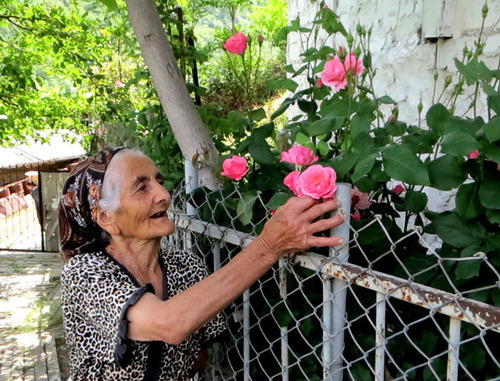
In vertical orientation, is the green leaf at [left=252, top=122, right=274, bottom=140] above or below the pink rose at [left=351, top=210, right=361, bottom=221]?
above

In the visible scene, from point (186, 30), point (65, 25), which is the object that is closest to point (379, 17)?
point (186, 30)

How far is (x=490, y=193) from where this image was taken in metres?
1.00

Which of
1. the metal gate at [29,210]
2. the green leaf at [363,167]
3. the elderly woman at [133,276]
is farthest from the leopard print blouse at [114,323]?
the metal gate at [29,210]

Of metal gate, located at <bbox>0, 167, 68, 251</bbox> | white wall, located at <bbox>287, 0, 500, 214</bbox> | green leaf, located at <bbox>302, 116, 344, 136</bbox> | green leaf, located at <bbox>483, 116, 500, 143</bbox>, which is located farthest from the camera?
metal gate, located at <bbox>0, 167, 68, 251</bbox>

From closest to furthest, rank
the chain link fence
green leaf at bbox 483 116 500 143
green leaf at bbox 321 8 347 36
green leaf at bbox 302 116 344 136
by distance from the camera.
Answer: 1. green leaf at bbox 483 116 500 143
2. the chain link fence
3. green leaf at bbox 302 116 344 136
4. green leaf at bbox 321 8 347 36

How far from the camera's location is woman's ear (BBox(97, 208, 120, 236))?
5.12 ft

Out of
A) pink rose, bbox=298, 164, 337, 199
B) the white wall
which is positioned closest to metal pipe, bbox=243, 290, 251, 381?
pink rose, bbox=298, 164, 337, 199

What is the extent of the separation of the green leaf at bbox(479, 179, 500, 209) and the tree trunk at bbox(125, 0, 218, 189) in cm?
117

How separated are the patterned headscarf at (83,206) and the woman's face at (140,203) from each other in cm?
8

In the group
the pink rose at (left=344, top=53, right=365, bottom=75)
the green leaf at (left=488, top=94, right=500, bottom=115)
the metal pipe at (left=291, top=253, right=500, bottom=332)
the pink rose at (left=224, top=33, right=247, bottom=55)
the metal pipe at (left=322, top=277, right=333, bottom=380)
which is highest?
the pink rose at (left=224, top=33, right=247, bottom=55)

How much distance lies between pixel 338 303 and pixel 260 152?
1.63 ft

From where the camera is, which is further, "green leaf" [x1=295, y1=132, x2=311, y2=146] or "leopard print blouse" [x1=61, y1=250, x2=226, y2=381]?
"leopard print blouse" [x1=61, y1=250, x2=226, y2=381]

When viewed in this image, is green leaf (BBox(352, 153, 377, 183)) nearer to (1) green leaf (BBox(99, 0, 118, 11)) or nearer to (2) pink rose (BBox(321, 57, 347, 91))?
(2) pink rose (BBox(321, 57, 347, 91))

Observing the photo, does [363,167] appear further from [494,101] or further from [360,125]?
[494,101]
